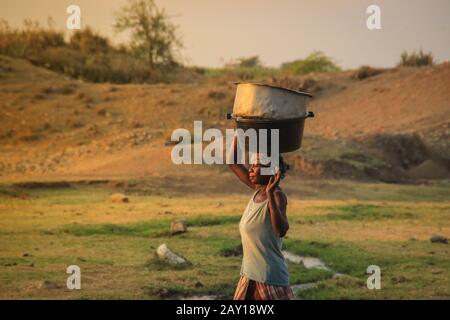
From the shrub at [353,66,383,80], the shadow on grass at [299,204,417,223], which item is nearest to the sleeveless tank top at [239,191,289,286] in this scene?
the shadow on grass at [299,204,417,223]

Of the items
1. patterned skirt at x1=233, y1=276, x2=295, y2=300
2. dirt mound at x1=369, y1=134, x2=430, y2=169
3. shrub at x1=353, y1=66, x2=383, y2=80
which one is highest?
shrub at x1=353, y1=66, x2=383, y2=80

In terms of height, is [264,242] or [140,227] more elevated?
[264,242]

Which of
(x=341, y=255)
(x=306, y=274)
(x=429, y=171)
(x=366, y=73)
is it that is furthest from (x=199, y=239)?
(x=366, y=73)

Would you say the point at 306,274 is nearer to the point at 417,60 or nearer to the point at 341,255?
the point at 341,255

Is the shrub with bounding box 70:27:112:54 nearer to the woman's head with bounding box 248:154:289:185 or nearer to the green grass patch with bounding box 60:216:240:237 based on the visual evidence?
the green grass patch with bounding box 60:216:240:237

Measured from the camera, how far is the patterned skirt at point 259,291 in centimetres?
586

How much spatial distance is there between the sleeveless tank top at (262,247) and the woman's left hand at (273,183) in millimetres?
72

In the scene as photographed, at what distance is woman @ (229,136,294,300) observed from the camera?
5.75 meters

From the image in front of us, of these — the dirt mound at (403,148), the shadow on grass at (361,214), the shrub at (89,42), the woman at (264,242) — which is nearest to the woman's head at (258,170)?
the woman at (264,242)

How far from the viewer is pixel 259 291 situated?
5879 mm

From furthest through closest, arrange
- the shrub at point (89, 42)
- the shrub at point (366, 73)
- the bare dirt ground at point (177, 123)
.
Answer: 1. the shrub at point (89, 42)
2. the shrub at point (366, 73)
3. the bare dirt ground at point (177, 123)

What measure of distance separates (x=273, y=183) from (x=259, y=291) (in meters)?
0.72

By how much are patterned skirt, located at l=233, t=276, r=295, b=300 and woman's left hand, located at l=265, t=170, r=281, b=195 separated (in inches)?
24.0

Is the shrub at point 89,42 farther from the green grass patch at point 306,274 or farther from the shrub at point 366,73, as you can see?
the green grass patch at point 306,274
